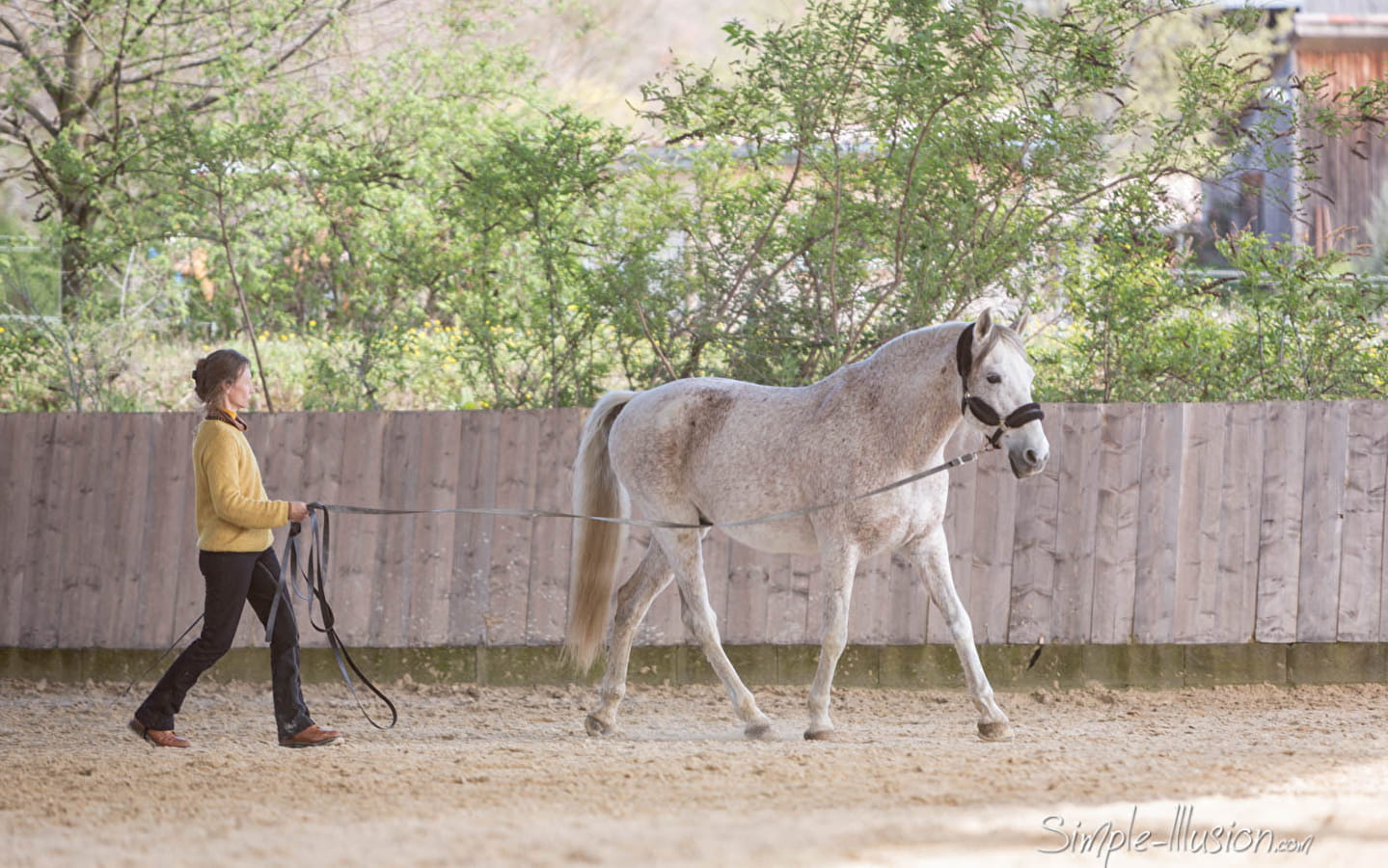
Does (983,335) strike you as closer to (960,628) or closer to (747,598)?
(960,628)

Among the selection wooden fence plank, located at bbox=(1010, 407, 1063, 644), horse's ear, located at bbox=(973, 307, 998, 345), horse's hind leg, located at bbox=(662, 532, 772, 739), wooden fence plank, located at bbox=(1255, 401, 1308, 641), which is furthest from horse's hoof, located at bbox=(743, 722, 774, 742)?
wooden fence plank, located at bbox=(1255, 401, 1308, 641)

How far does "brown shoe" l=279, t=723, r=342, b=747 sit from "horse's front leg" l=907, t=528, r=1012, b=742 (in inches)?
106

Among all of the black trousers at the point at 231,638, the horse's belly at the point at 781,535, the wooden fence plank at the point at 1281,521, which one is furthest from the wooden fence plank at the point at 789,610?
the black trousers at the point at 231,638

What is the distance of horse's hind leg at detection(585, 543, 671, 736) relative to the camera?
645 cm

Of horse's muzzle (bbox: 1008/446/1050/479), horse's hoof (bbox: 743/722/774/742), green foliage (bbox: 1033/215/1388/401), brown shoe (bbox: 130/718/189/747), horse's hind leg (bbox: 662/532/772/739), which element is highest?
green foliage (bbox: 1033/215/1388/401)

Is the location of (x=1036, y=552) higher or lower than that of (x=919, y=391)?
lower

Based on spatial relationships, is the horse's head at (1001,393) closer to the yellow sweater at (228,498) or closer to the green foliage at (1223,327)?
the yellow sweater at (228,498)

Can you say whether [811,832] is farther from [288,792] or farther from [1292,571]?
[1292,571]

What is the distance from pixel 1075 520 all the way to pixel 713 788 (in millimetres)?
3977

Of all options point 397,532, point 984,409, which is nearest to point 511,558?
point 397,532

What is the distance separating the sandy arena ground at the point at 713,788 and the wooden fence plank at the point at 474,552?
752 millimetres

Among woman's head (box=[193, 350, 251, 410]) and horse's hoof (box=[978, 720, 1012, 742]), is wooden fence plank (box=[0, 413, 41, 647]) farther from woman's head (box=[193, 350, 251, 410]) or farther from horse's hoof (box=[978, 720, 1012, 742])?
horse's hoof (box=[978, 720, 1012, 742])

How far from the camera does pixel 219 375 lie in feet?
18.9

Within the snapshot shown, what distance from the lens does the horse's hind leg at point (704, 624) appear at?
6211mm
